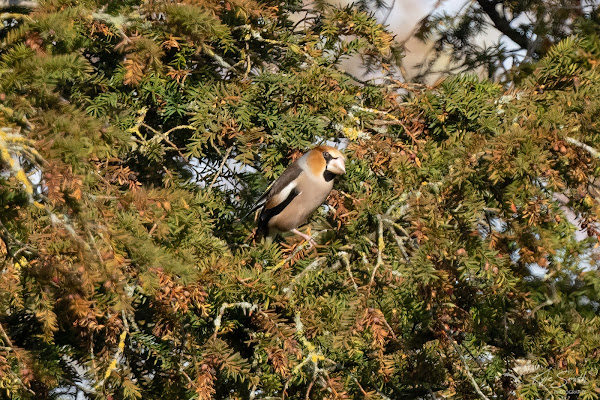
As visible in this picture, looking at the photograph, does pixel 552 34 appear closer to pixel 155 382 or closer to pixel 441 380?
pixel 441 380

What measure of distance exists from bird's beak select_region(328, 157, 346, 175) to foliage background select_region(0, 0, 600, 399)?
5cm

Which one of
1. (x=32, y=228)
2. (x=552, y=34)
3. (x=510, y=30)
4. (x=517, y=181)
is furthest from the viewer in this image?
(x=510, y=30)

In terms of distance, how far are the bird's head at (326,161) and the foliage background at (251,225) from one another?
0.11 meters

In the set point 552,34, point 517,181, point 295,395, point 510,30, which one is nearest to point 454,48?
point 510,30

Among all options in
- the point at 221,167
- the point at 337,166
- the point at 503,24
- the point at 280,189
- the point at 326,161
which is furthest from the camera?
the point at 503,24

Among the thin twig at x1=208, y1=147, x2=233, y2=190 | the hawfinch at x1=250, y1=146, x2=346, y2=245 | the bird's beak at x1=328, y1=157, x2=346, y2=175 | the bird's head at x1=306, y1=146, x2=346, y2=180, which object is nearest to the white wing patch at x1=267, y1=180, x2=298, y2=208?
the hawfinch at x1=250, y1=146, x2=346, y2=245

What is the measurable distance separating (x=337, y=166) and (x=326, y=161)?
0.87 feet

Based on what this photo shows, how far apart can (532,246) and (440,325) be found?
17.4 inches

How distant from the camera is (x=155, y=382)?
8.43 feet

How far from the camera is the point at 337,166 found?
9.37ft

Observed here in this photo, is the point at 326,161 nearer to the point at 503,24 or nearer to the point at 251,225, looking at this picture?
the point at 251,225

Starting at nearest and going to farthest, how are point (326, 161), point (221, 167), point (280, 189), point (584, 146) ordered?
point (584, 146) < point (221, 167) < point (326, 161) < point (280, 189)

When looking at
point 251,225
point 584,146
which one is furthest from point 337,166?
point 584,146

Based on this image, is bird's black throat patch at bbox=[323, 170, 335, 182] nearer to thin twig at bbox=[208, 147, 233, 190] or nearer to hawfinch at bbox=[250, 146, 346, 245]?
hawfinch at bbox=[250, 146, 346, 245]
